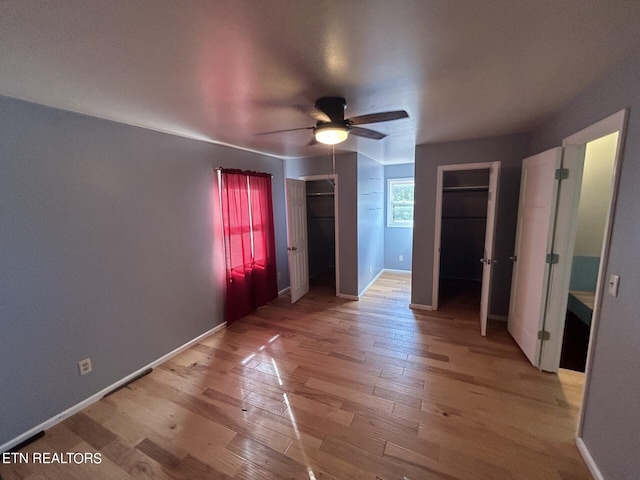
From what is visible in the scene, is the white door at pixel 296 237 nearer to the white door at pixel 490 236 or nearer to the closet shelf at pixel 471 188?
the closet shelf at pixel 471 188

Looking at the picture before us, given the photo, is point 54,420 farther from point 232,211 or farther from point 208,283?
point 232,211

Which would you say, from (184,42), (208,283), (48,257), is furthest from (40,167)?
(208,283)

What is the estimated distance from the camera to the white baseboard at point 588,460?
1.42m

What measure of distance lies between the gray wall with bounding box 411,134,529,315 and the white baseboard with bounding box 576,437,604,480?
1856 millimetres

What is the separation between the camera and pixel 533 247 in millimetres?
2439

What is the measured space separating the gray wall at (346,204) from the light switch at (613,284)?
2.80m

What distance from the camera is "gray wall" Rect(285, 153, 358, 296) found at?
392 centimetres

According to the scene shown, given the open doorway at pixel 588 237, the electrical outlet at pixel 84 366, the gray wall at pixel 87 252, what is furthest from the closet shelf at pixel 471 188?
the electrical outlet at pixel 84 366

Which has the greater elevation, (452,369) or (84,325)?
(84,325)

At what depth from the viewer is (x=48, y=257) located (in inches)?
72.7

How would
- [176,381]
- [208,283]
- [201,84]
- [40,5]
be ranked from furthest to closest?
[208,283], [176,381], [201,84], [40,5]

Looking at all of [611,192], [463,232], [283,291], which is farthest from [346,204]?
[611,192]

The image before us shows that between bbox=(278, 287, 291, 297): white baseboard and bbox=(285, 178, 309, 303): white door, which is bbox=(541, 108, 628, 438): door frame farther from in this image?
bbox=(278, 287, 291, 297): white baseboard

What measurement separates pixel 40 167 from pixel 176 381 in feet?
6.56
